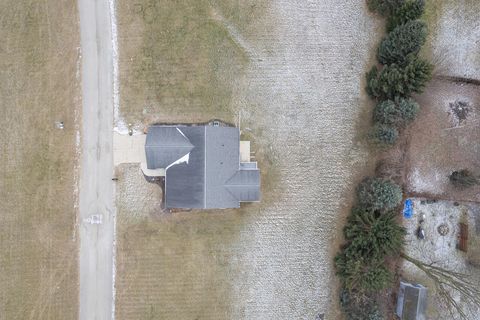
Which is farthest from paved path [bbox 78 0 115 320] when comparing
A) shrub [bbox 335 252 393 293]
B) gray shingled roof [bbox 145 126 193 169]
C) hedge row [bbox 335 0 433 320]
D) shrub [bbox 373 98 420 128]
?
shrub [bbox 373 98 420 128]

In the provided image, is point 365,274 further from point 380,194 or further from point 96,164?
point 96,164

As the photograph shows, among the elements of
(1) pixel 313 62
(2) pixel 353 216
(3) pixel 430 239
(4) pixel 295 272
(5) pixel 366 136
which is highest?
(1) pixel 313 62

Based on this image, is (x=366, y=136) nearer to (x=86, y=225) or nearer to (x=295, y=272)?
(x=295, y=272)

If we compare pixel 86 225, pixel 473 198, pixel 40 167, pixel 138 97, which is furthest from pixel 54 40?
pixel 473 198

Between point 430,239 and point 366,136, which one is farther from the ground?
point 366,136

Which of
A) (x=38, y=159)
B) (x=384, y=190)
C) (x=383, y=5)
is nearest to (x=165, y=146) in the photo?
(x=38, y=159)

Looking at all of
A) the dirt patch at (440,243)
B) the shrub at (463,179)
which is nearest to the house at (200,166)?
the dirt patch at (440,243)
